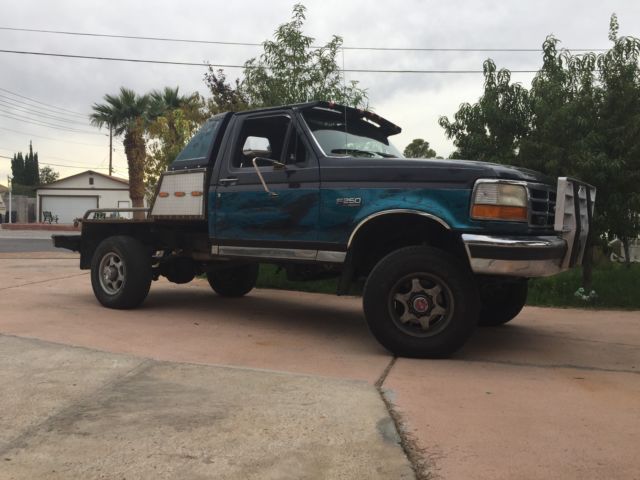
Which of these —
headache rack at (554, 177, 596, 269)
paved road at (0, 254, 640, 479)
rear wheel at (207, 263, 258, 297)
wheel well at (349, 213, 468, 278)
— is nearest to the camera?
paved road at (0, 254, 640, 479)

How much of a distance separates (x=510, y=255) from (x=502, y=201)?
0.42 meters

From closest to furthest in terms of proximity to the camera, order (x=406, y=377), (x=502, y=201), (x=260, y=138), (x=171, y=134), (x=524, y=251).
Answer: (x=406, y=377), (x=524, y=251), (x=502, y=201), (x=260, y=138), (x=171, y=134)

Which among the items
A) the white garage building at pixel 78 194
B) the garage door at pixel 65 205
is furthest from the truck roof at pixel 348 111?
the garage door at pixel 65 205

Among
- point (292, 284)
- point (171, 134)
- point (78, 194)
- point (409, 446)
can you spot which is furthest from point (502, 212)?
point (78, 194)

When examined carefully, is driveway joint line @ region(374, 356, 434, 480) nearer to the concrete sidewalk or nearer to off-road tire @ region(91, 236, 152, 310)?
the concrete sidewalk

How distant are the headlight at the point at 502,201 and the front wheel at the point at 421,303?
1.60 ft

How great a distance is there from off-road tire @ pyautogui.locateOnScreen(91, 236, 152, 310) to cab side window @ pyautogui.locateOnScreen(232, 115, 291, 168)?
1638mm

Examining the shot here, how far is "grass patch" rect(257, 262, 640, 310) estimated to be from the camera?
7.81 meters

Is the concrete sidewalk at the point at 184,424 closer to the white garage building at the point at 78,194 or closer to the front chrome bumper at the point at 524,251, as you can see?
the front chrome bumper at the point at 524,251

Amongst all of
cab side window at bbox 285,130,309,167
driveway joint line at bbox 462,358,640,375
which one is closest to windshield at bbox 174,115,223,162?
cab side window at bbox 285,130,309,167

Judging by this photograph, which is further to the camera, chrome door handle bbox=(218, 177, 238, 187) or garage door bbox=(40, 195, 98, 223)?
garage door bbox=(40, 195, 98, 223)

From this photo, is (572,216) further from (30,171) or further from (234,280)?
(30,171)

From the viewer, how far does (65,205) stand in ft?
153

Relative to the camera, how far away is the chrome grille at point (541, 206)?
456cm
